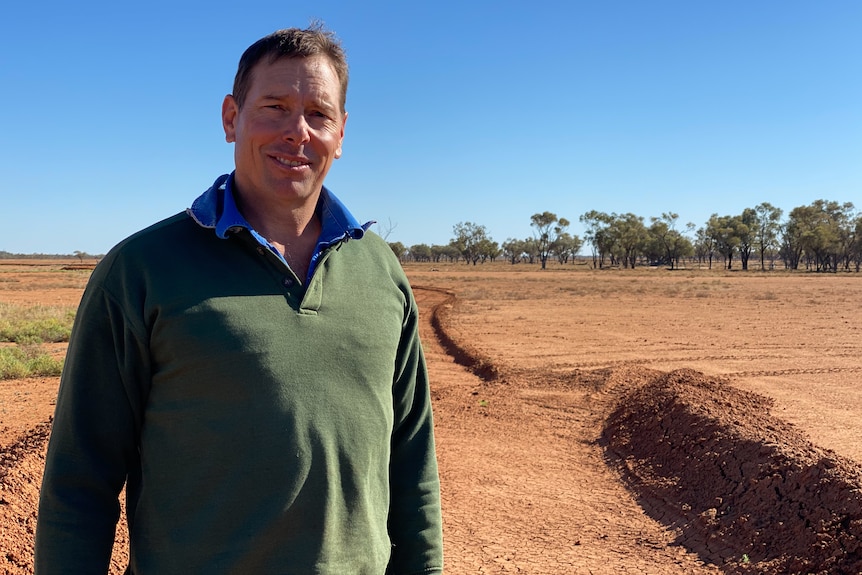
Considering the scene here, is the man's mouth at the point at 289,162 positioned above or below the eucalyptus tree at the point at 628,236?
below

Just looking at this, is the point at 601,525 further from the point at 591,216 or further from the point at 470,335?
the point at 591,216

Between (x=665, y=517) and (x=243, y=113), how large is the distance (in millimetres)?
5638

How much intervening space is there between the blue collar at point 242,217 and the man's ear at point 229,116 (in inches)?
4.6

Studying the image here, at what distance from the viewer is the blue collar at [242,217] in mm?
1539

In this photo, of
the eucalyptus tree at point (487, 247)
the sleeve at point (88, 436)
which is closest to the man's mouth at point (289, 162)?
the sleeve at point (88, 436)

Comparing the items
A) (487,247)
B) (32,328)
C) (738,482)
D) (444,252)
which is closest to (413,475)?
(738,482)

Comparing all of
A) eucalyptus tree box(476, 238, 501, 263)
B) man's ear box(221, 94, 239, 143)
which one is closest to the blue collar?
man's ear box(221, 94, 239, 143)

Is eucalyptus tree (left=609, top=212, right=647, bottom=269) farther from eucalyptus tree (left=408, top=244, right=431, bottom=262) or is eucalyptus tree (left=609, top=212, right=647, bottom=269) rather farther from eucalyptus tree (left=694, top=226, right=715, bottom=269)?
A: eucalyptus tree (left=408, top=244, right=431, bottom=262)

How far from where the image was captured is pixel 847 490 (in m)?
4.77

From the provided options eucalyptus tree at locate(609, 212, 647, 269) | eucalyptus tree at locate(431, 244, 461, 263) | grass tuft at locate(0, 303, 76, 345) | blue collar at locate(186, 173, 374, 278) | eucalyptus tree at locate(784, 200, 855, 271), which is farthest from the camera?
eucalyptus tree at locate(431, 244, 461, 263)

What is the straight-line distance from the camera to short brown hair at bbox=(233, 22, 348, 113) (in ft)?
5.46

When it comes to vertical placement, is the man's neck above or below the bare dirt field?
above

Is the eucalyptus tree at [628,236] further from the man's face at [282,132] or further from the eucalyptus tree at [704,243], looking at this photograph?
the man's face at [282,132]

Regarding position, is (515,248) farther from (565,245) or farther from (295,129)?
(295,129)
